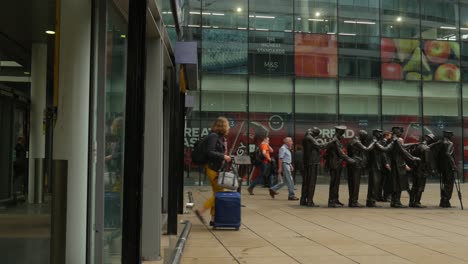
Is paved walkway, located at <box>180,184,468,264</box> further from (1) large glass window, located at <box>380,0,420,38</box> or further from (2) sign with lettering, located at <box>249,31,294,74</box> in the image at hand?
(1) large glass window, located at <box>380,0,420,38</box>

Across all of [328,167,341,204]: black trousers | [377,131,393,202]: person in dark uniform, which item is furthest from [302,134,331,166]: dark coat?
[377,131,393,202]: person in dark uniform

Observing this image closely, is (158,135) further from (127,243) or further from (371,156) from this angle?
(371,156)

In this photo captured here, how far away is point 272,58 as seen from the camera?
2511 cm

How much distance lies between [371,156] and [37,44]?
361 inches

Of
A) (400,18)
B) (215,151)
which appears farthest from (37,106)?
(400,18)

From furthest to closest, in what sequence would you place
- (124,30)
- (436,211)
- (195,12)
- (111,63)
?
(195,12), (436,211), (124,30), (111,63)

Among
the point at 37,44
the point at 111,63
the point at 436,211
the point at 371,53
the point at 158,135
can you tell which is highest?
the point at 371,53

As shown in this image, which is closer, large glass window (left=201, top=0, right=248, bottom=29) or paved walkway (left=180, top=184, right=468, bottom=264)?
paved walkway (left=180, top=184, right=468, bottom=264)

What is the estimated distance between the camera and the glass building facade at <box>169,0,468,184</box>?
24547mm

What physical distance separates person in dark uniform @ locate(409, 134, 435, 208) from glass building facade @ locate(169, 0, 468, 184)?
10.4 meters

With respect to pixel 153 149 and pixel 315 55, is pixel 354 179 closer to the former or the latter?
pixel 153 149

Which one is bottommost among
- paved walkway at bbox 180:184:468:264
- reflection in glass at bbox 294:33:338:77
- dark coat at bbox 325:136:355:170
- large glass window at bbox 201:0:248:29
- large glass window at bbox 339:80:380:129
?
paved walkway at bbox 180:184:468:264

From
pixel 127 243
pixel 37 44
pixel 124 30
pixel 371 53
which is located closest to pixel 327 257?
pixel 124 30

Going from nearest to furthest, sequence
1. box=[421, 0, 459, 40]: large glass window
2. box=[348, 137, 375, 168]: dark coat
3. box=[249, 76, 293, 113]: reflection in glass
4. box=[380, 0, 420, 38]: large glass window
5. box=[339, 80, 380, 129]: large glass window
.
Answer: box=[348, 137, 375, 168]: dark coat, box=[249, 76, 293, 113]: reflection in glass, box=[339, 80, 380, 129]: large glass window, box=[380, 0, 420, 38]: large glass window, box=[421, 0, 459, 40]: large glass window
